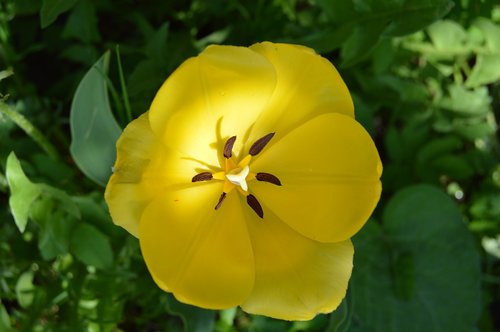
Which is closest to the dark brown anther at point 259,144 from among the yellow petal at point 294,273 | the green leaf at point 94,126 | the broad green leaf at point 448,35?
the yellow petal at point 294,273

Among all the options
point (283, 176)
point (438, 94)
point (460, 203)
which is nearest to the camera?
point (283, 176)

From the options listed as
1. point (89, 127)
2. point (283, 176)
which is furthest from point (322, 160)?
point (89, 127)

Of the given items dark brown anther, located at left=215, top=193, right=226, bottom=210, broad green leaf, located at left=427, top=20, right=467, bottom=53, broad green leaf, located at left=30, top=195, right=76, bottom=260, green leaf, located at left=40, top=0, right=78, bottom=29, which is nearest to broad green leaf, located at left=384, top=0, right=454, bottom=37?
broad green leaf, located at left=427, top=20, right=467, bottom=53

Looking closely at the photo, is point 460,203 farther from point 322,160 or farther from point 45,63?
point 45,63

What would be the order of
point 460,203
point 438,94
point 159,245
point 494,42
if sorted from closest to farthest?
point 159,245 < point 494,42 < point 438,94 < point 460,203

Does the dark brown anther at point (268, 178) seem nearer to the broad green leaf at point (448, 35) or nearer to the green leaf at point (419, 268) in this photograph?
the green leaf at point (419, 268)

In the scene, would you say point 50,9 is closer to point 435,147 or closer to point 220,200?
point 220,200
